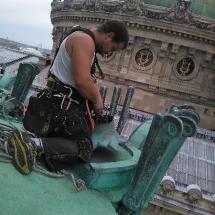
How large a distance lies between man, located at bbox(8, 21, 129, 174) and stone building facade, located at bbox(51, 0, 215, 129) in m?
20.5

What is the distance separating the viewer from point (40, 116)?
17.4ft

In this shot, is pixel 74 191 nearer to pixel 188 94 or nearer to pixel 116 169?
pixel 116 169

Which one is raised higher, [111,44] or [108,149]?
[111,44]

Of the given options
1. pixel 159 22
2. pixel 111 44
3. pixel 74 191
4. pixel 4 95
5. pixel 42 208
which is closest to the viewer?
pixel 42 208

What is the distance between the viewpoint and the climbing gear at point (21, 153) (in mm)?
4617

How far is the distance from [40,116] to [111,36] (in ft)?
3.26

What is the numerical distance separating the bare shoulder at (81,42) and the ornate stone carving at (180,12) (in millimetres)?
20974

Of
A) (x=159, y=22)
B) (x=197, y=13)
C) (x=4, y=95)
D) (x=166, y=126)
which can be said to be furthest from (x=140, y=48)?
(x=166, y=126)

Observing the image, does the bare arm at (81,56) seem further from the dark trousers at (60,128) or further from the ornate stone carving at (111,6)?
the ornate stone carving at (111,6)

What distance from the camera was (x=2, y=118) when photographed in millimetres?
6059

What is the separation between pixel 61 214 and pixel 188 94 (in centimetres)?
2284

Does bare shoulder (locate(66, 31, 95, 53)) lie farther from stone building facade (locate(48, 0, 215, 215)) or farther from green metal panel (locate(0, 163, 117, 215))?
stone building facade (locate(48, 0, 215, 215))

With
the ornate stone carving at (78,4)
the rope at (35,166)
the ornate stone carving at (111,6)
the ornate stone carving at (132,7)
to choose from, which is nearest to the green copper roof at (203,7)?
the ornate stone carving at (132,7)

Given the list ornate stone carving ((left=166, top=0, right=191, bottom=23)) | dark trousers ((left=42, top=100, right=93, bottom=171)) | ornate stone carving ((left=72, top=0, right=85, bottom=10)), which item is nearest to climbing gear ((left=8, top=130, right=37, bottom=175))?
dark trousers ((left=42, top=100, right=93, bottom=171))
